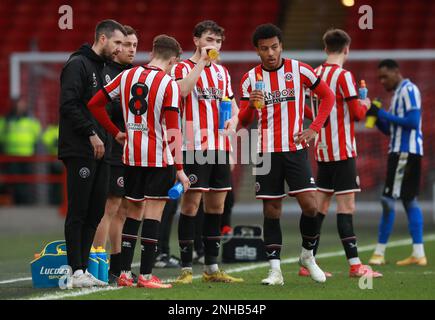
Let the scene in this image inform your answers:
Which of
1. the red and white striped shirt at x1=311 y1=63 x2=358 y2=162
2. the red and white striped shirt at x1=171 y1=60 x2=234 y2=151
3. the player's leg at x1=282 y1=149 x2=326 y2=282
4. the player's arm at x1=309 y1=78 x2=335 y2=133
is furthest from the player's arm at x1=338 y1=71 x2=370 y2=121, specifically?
the red and white striped shirt at x1=171 y1=60 x2=234 y2=151

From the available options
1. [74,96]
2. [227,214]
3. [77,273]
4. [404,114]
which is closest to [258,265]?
[227,214]

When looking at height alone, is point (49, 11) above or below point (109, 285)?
above

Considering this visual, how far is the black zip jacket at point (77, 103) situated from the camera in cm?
720

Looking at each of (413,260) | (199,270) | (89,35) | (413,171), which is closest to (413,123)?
(413,171)

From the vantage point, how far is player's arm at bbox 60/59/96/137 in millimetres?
7184

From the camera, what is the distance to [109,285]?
24.2 ft

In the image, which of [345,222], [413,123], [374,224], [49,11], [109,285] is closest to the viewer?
[109,285]

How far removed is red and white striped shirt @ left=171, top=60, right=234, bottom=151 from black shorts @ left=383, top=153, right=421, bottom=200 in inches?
110

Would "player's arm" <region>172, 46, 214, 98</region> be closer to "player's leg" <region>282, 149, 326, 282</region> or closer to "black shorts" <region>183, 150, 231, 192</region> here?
"black shorts" <region>183, 150, 231, 192</region>

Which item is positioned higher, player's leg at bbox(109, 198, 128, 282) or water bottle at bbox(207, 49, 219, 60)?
water bottle at bbox(207, 49, 219, 60)

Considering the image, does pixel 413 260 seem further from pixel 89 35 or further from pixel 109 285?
pixel 89 35
